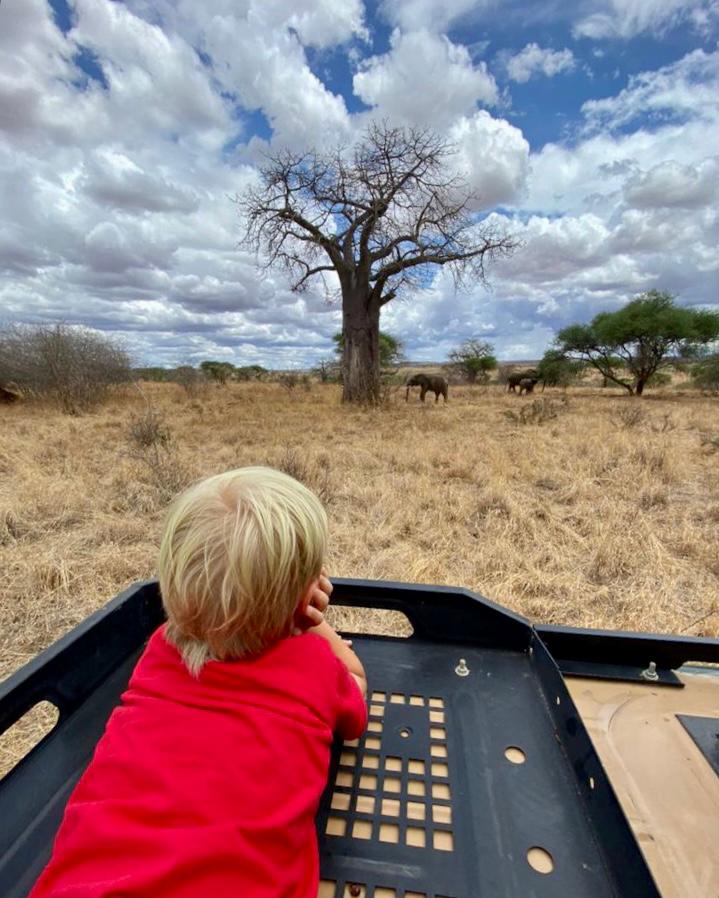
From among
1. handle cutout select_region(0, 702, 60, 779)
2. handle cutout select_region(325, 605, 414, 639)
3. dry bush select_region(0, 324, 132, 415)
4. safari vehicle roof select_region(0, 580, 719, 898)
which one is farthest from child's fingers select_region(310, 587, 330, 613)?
dry bush select_region(0, 324, 132, 415)

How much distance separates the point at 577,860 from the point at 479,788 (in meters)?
0.22

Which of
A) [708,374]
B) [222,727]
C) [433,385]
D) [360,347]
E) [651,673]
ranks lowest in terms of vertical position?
[433,385]

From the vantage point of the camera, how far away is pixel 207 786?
0.78m

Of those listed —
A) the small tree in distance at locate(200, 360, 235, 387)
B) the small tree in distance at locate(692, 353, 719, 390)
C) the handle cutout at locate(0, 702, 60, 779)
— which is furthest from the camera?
the small tree in distance at locate(200, 360, 235, 387)

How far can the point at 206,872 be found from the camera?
72cm

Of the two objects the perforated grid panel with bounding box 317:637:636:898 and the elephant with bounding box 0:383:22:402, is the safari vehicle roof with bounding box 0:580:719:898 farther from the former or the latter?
the elephant with bounding box 0:383:22:402

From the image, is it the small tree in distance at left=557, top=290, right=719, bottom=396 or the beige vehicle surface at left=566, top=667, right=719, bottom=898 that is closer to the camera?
the beige vehicle surface at left=566, top=667, right=719, bottom=898

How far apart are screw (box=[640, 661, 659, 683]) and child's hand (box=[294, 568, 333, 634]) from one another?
996 mm

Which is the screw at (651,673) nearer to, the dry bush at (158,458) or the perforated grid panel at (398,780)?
the perforated grid panel at (398,780)

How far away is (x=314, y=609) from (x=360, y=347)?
13994mm

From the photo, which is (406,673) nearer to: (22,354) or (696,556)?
(696,556)

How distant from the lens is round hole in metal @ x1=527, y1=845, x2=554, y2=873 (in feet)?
3.11

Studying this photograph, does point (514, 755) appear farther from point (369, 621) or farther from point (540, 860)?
point (369, 621)

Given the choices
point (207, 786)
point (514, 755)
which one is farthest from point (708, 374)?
point (207, 786)
